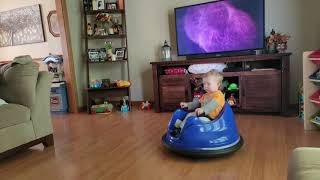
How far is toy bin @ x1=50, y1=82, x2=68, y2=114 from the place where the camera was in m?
4.40

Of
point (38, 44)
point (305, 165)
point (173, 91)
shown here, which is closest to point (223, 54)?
point (173, 91)

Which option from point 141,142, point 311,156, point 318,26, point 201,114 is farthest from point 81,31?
point 311,156

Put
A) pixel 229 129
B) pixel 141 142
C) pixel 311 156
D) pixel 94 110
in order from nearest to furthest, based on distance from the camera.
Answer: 1. pixel 311 156
2. pixel 229 129
3. pixel 141 142
4. pixel 94 110

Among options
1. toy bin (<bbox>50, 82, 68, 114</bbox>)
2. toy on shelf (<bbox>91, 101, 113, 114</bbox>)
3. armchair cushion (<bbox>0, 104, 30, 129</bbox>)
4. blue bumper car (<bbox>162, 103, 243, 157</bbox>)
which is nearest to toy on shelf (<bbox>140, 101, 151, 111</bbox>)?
toy on shelf (<bbox>91, 101, 113, 114</bbox>)

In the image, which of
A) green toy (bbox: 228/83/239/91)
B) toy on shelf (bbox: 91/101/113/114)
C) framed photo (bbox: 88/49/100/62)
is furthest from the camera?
framed photo (bbox: 88/49/100/62)

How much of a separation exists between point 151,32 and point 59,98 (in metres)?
1.72

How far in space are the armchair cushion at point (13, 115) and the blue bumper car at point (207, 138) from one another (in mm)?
1323

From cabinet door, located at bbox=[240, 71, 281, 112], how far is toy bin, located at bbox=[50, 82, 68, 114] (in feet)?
8.57

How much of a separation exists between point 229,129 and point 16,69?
6.11 ft

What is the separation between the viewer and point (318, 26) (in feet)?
11.3

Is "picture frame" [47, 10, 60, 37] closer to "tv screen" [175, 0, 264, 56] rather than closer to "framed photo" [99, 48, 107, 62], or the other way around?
"framed photo" [99, 48, 107, 62]

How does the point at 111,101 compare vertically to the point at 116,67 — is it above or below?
below

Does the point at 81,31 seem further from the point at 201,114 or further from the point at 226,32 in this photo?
the point at 201,114

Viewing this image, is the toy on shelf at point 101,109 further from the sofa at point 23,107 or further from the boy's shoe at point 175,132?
the boy's shoe at point 175,132
